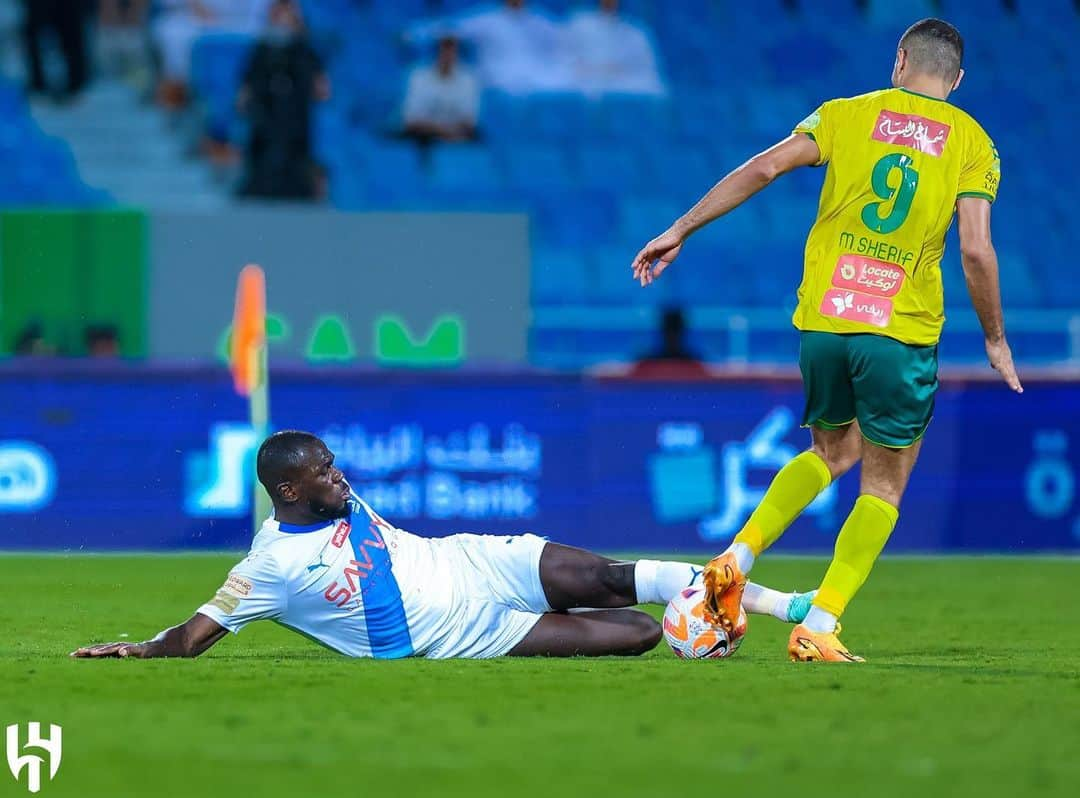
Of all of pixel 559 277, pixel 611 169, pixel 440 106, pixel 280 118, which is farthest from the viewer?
pixel 611 169

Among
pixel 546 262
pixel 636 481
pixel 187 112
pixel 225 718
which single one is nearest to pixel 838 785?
pixel 225 718

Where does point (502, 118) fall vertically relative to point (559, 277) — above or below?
above

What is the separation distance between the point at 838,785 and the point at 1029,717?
129 centimetres

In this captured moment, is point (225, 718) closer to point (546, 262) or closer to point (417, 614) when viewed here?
point (417, 614)

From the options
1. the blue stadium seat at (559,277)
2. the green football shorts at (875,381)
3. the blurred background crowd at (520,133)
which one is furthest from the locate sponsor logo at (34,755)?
the blue stadium seat at (559,277)

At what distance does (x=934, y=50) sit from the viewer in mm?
7156

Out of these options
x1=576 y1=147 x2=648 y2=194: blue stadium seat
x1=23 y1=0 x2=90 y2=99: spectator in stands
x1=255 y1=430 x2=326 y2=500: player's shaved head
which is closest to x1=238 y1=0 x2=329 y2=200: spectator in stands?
x1=23 y1=0 x2=90 y2=99: spectator in stands

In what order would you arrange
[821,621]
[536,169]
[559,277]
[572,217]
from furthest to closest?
[536,169] < [572,217] < [559,277] < [821,621]

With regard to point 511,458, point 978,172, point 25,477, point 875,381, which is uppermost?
point 978,172

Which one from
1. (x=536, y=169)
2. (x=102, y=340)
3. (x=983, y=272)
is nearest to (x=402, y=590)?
(x=983, y=272)

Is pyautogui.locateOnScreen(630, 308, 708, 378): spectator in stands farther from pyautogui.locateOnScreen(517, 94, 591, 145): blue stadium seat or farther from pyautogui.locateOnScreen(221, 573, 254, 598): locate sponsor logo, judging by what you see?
pyautogui.locateOnScreen(221, 573, 254, 598): locate sponsor logo

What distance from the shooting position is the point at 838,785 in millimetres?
4555

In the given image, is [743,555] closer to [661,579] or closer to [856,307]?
[661,579]

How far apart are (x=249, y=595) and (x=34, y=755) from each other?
1.84m
